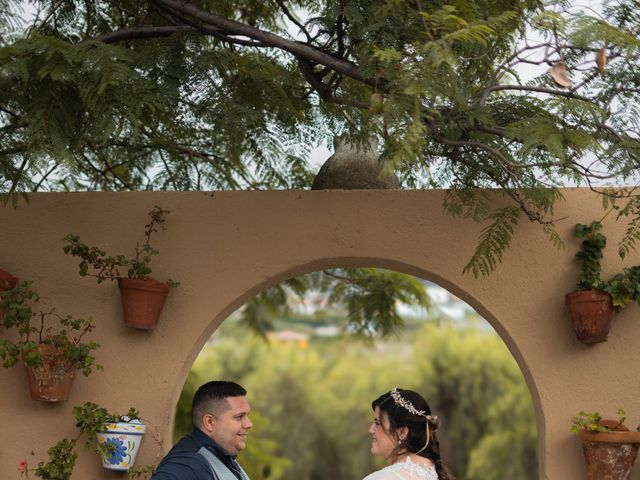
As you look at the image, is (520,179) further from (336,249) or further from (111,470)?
(111,470)

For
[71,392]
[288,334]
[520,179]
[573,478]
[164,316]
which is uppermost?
[288,334]

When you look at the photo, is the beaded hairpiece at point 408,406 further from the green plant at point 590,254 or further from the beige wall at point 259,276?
the green plant at point 590,254

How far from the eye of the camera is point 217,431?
13.6ft

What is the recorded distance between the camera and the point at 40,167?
4.08 m

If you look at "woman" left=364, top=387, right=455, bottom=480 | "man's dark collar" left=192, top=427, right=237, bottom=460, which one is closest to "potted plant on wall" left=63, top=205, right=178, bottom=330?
"man's dark collar" left=192, top=427, right=237, bottom=460

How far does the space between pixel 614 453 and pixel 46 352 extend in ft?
7.74

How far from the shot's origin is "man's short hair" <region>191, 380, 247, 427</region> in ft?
13.7

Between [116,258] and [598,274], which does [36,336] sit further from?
[598,274]

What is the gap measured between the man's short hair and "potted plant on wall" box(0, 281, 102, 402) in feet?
1.80

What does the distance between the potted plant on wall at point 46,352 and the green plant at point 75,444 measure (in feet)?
0.44

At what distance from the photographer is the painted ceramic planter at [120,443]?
14.6 feet

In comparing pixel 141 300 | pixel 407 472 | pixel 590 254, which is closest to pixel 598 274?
pixel 590 254

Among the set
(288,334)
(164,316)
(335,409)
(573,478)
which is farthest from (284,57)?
(288,334)

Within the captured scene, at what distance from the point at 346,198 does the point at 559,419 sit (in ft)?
4.32
